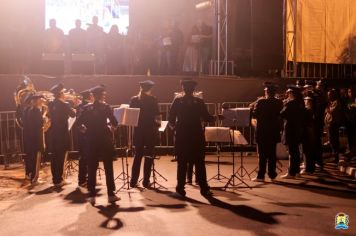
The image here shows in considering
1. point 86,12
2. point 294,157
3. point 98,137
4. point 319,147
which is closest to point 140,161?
point 98,137

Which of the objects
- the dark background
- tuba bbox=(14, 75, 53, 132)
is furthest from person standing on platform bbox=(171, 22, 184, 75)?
tuba bbox=(14, 75, 53, 132)

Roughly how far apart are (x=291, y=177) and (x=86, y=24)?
32.4 ft

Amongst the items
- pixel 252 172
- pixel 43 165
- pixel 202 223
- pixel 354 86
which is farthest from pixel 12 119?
pixel 354 86

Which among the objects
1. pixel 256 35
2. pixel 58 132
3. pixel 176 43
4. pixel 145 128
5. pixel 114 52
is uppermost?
pixel 256 35

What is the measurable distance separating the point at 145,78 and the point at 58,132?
708 cm

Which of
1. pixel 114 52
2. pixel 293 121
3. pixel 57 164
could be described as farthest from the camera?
pixel 114 52

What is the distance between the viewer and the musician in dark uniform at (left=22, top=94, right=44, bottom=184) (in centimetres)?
1313

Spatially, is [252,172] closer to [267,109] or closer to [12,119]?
[267,109]

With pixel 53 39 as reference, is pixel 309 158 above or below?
below

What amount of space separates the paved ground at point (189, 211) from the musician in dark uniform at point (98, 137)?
1.38ft

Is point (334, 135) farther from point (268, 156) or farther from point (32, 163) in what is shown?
point (32, 163)

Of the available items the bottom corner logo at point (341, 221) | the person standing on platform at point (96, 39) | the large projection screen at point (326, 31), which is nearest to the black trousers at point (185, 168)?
the bottom corner logo at point (341, 221)

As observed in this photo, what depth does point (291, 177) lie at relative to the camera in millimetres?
13750

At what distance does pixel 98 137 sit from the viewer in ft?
36.7
